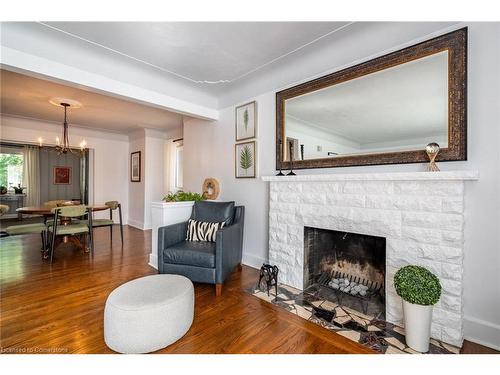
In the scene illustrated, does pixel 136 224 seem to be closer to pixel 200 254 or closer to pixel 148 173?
pixel 148 173

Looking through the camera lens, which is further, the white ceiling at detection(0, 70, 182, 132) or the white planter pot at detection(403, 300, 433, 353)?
the white ceiling at detection(0, 70, 182, 132)

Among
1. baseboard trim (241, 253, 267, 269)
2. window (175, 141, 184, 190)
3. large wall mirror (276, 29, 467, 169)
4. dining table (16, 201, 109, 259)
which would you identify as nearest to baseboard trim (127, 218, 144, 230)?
window (175, 141, 184, 190)

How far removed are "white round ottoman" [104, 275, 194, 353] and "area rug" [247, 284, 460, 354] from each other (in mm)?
932

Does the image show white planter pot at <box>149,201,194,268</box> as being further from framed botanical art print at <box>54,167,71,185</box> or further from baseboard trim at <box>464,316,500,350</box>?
framed botanical art print at <box>54,167,71,185</box>

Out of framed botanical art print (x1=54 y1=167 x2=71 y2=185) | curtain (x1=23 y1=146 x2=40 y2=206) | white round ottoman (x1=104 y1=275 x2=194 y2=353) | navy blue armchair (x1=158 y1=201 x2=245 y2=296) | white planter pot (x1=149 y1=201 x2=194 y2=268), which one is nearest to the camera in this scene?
white round ottoman (x1=104 y1=275 x2=194 y2=353)

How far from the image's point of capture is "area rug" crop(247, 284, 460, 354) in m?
1.55

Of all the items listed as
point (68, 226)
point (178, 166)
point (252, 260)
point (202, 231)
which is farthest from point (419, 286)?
point (178, 166)

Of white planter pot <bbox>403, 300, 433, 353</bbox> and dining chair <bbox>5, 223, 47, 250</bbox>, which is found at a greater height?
dining chair <bbox>5, 223, 47, 250</bbox>

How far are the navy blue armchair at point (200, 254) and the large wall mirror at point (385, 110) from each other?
3.96 ft

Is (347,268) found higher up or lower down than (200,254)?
lower down

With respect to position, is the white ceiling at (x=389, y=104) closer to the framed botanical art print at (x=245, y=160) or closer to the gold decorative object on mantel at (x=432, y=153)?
the gold decorative object on mantel at (x=432, y=153)

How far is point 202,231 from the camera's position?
9.09 ft

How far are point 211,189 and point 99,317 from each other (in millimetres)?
2219
